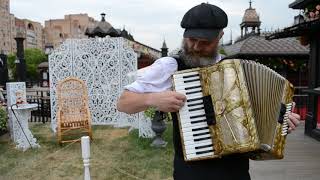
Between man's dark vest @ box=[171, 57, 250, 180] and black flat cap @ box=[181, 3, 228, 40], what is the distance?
0.58 ft

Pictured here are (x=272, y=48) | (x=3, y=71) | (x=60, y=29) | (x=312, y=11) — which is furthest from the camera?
(x=60, y=29)

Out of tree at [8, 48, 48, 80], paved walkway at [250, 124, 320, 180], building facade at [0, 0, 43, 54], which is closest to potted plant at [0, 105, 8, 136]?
paved walkway at [250, 124, 320, 180]

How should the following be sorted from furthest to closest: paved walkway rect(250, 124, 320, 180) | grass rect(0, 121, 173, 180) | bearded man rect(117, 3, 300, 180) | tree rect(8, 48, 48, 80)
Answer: tree rect(8, 48, 48, 80)
grass rect(0, 121, 173, 180)
paved walkway rect(250, 124, 320, 180)
bearded man rect(117, 3, 300, 180)

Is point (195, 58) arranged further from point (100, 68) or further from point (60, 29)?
point (60, 29)

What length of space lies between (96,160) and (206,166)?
5199 mm

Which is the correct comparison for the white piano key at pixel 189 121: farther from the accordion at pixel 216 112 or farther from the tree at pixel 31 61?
the tree at pixel 31 61

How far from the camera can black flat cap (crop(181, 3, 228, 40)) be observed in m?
1.88

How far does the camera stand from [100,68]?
32.5 ft

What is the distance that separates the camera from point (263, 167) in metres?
5.66

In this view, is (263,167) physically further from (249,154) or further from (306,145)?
(249,154)

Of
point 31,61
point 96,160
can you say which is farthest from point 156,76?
point 31,61

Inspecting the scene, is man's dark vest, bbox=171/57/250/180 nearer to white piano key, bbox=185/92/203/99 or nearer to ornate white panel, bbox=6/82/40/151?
white piano key, bbox=185/92/203/99

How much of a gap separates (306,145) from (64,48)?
6.55m

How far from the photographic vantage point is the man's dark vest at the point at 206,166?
76.6 inches
